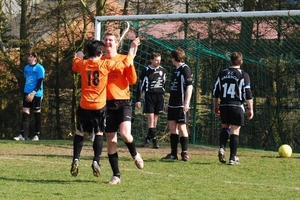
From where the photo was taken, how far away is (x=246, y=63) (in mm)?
16797

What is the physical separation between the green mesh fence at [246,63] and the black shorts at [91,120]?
6972 mm

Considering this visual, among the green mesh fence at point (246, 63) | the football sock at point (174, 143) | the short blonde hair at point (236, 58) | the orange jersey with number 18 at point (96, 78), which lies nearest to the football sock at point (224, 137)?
the football sock at point (174, 143)

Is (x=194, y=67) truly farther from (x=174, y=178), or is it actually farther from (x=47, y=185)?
(x=47, y=185)

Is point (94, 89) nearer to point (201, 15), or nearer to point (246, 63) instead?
point (201, 15)

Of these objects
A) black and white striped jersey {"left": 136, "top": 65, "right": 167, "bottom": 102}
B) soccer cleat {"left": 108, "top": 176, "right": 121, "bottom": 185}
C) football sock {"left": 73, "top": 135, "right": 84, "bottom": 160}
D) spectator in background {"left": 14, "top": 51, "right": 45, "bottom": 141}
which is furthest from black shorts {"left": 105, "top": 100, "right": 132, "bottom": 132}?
spectator in background {"left": 14, "top": 51, "right": 45, "bottom": 141}

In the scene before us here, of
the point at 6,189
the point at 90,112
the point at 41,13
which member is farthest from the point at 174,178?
the point at 41,13

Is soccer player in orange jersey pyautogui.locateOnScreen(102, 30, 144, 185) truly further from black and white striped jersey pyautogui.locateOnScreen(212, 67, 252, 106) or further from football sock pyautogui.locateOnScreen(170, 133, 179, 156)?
football sock pyautogui.locateOnScreen(170, 133, 179, 156)

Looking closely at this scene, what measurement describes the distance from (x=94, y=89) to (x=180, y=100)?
10.6 ft

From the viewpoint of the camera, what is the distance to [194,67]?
17.0m

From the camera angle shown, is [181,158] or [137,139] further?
[137,139]

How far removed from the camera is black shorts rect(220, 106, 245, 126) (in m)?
11.1

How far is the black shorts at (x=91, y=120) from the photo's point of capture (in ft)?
28.8

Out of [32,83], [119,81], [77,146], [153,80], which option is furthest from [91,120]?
[32,83]

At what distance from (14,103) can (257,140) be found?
1048 cm
